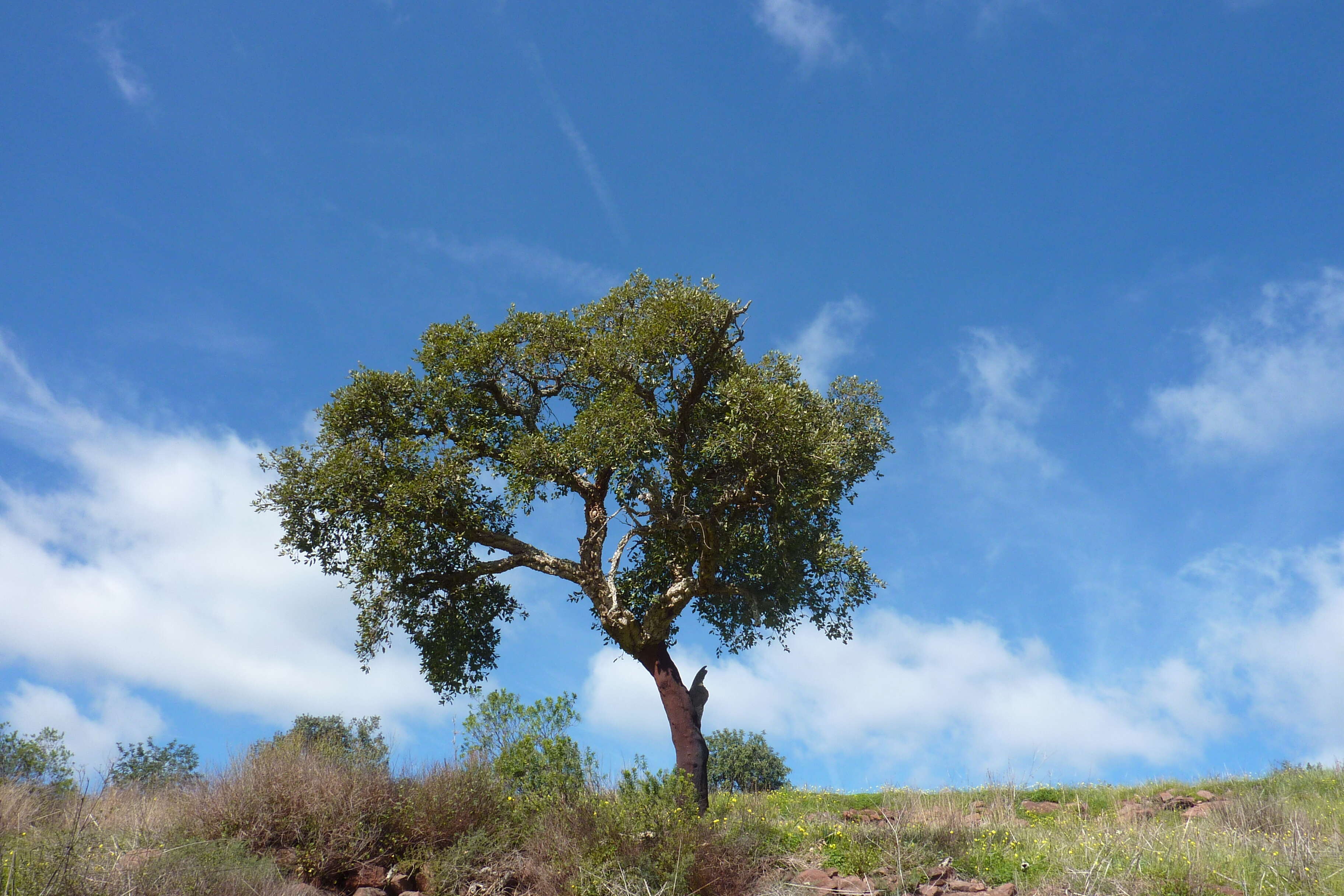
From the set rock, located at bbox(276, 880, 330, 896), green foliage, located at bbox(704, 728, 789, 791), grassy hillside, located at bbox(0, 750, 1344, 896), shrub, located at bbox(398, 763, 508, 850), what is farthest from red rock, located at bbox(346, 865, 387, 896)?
green foliage, located at bbox(704, 728, 789, 791)

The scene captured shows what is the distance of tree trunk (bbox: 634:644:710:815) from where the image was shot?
55.3ft

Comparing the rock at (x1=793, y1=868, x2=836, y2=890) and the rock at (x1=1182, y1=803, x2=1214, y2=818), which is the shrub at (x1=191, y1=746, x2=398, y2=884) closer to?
the rock at (x1=793, y1=868, x2=836, y2=890)

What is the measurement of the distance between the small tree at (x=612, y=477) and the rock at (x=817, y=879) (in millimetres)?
4293

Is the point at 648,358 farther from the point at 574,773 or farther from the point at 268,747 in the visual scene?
the point at 268,747

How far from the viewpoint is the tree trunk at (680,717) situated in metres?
16.8

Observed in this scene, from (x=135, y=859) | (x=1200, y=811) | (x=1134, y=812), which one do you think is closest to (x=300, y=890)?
(x=135, y=859)

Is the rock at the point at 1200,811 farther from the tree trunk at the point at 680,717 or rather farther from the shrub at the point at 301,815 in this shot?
the shrub at the point at 301,815

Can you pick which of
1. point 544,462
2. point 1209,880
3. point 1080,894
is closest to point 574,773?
point 544,462

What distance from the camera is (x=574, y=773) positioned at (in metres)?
14.6

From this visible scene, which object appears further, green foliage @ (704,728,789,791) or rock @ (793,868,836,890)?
green foliage @ (704,728,789,791)

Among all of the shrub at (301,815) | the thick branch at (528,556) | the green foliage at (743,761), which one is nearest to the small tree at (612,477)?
the thick branch at (528,556)

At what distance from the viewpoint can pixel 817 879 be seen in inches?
472

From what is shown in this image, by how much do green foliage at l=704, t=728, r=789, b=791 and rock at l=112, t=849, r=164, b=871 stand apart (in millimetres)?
28014

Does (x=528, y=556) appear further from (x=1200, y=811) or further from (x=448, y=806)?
(x=1200, y=811)
